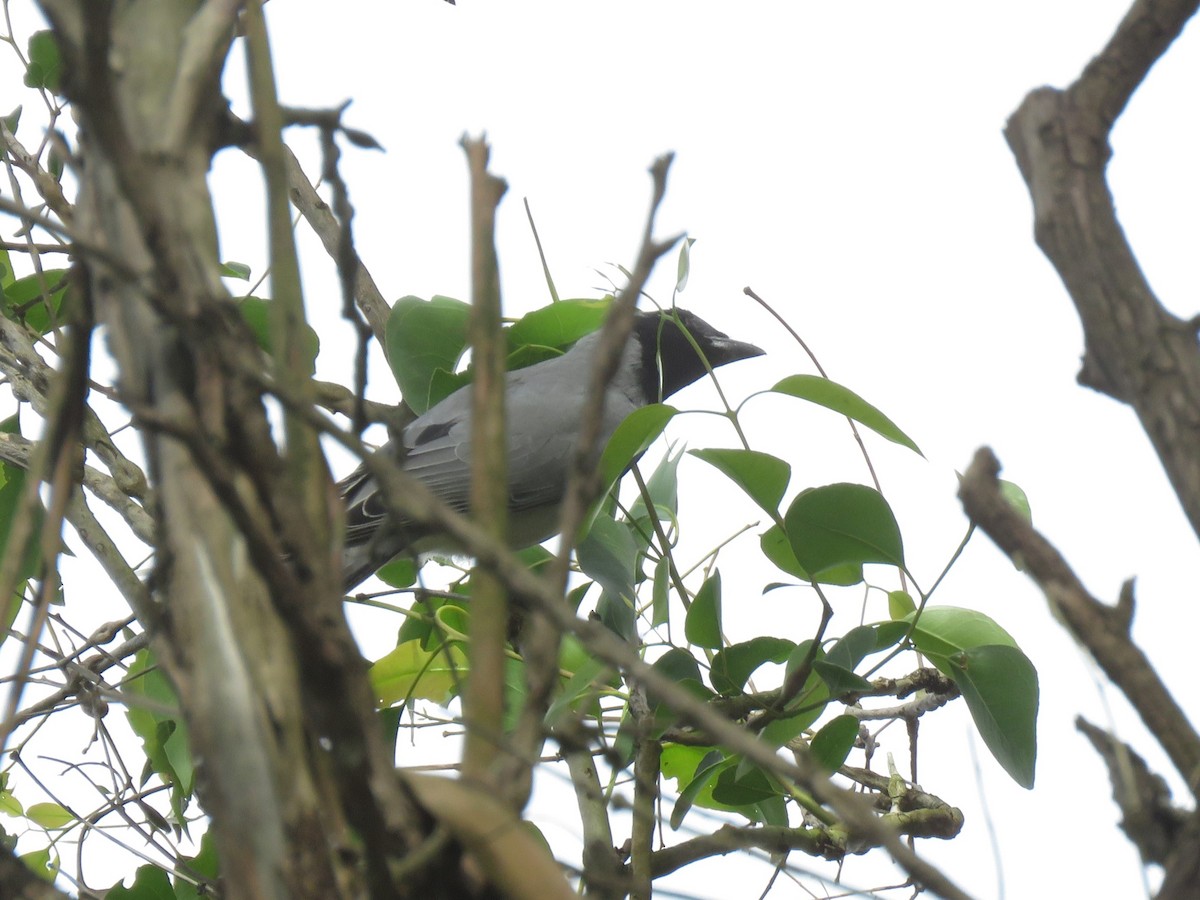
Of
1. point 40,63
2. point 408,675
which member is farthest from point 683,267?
point 40,63

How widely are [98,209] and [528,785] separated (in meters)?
0.46

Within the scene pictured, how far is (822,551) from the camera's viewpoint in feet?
5.73

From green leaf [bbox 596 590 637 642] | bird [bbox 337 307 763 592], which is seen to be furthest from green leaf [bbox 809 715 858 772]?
bird [bbox 337 307 763 592]

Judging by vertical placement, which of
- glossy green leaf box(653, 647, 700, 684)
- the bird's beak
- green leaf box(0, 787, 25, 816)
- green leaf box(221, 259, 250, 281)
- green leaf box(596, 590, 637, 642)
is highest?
the bird's beak

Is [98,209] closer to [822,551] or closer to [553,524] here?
[822,551]

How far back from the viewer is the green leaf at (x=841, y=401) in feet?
5.51

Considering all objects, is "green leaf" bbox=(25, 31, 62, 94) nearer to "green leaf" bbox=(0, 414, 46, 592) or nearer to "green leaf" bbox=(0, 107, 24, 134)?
"green leaf" bbox=(0, 107, 24, 134)

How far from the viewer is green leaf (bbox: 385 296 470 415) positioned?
250 centimetres

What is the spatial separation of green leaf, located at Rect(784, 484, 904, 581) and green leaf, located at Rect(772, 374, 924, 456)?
0.09 meters

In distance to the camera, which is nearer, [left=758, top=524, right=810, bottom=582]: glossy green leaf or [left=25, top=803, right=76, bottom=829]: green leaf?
[left=758, top=524, right=810, bottom=582]: glossy green leaf

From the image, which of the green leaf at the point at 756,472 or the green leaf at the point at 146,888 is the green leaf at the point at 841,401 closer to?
the green leaf at the point at 756,472

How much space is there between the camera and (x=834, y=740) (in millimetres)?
1904

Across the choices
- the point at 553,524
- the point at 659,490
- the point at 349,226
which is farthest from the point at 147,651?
the point at 553,524

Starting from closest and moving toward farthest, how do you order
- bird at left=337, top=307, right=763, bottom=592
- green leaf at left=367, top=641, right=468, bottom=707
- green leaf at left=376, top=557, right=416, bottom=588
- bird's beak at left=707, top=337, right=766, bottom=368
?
1. green leaf at left=367, top=641, right=468, bottom=707
2. green leaf at left=376, top=557, right=416, bottom=588
3. bird at left=337, top=307, right=763, bottom=592
4. bird's beak at left=707, top=337, right=766, bottom=368
